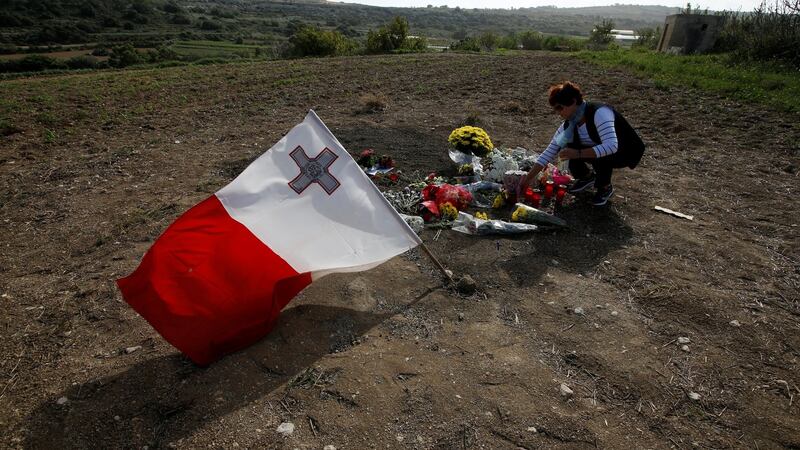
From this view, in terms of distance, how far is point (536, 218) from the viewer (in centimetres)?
471

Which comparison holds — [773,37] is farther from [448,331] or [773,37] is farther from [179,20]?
[179,20]

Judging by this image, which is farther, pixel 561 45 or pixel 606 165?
pixel 561 45

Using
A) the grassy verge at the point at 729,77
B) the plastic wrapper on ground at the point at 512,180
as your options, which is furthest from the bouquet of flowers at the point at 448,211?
the grassy verge at the point at 729,77

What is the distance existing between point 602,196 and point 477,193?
1399mm

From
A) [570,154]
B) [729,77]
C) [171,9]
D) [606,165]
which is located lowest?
[606,165]

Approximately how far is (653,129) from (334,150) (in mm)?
6873

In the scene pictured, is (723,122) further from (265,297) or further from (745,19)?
(745,19)

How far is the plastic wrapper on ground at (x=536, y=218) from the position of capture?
4699 mm

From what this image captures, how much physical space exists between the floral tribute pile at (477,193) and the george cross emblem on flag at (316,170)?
4.95ft

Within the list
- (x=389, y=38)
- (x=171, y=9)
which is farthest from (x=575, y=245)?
(x=171, y=9)

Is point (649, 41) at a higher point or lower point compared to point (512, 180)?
higher

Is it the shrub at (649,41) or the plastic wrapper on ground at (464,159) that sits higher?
the shrub at (649,41)

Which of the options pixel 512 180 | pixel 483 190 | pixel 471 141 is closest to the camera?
pixel 512 180

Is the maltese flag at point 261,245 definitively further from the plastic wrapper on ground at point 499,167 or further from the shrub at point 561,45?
the shrub at point 561,45
